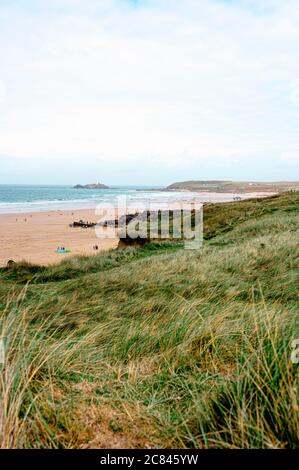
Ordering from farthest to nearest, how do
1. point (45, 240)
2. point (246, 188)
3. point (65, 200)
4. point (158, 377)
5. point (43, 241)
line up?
point (246, 188)
point (65, 200)
point (45, 240)
point (43, 241)
point (158, 377)

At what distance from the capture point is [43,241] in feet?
76.2

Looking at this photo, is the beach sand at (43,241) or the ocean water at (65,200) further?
the ocean water at (65,200)

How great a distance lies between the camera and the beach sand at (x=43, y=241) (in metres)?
18.1

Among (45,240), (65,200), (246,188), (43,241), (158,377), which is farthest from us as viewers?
(246,188)

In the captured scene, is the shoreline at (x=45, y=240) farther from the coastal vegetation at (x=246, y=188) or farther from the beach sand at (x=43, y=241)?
the coastal vegetation at (x=246, y=188)

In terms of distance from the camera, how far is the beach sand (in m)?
18.1

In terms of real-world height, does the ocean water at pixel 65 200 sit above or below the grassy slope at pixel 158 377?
above

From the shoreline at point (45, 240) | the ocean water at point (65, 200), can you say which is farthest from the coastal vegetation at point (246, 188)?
the shoreline at point (45, 240)

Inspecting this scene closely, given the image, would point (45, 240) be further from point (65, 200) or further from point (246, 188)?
point (246, 188)

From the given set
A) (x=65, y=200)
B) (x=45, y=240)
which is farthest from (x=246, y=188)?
(x=45, y=240)

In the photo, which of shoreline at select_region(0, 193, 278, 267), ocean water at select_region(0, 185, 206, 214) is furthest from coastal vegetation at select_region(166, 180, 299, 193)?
shoreline at select_region(0, 193, 278, 267)

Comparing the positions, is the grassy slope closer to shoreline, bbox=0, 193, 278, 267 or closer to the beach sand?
shoreline, bbox=0, 193, 278, 267

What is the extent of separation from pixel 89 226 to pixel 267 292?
85.8 ft
